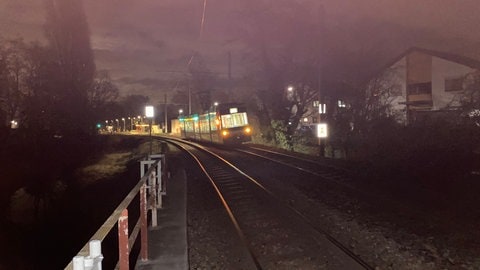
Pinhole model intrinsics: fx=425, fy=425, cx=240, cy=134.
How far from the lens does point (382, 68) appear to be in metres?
33.2

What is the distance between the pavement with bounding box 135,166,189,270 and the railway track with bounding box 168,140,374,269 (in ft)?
3.56

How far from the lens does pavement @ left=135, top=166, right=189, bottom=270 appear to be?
638cm

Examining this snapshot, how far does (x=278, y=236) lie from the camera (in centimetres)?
796

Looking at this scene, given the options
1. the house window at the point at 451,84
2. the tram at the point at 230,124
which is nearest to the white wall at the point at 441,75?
the house window at the point at 451,84

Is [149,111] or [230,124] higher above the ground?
[149,111]

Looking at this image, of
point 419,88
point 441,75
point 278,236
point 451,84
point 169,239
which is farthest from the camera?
point 419,88

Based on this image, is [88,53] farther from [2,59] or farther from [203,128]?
[2,59]

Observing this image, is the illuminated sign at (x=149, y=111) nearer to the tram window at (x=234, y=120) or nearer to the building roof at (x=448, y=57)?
the tram window at (x=234, y=120)

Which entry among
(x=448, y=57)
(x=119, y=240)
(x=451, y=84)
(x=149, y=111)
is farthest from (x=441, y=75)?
(x=119, y=240)

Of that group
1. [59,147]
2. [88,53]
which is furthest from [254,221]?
[88,53]

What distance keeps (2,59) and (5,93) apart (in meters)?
2.94

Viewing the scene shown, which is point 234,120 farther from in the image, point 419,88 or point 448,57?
point 448,57

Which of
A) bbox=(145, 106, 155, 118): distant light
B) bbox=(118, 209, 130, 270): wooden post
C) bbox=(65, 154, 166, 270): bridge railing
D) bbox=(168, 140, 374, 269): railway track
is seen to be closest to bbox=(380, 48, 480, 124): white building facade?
bbox=(145, 106, 155, 118): distant light

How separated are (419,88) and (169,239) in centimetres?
4088
